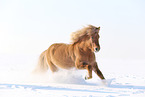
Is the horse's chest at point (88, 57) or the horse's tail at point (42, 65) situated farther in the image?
the horse's tail at point (42, 65)

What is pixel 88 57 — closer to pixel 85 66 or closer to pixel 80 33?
pixel 85 66

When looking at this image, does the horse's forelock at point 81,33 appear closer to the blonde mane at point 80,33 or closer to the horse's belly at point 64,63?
the blonde mane at point 80,33

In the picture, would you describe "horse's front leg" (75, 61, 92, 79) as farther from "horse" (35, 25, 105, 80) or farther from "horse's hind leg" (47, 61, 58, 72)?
"horse's hind leg" (47, 61, 58, 72)

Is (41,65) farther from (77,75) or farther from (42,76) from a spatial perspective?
(77,75)

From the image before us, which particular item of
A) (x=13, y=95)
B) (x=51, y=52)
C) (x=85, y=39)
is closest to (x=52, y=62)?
(x=51, y=52)

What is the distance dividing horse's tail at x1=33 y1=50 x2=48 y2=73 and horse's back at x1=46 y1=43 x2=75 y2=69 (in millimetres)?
353

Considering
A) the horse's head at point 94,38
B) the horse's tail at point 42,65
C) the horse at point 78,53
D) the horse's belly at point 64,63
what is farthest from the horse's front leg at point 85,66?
the horse's tail at point 42,65

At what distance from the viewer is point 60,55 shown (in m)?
6.85

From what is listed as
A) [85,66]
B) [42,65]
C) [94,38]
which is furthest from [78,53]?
[42,65]

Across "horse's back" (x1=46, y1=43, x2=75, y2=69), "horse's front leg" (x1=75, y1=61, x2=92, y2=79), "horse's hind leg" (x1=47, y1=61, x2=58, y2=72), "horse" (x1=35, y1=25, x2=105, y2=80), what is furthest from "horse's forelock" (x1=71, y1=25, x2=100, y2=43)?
"horse's hind leg" (x1=47, y1=61, x2=58, y2=72)

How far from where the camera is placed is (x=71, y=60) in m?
6.57

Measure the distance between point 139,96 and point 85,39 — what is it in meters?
2.50

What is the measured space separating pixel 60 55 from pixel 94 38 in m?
1.31

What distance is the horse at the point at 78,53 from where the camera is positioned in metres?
6.14
